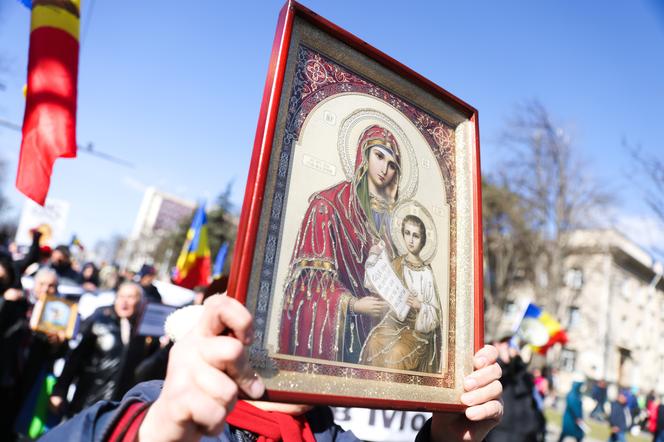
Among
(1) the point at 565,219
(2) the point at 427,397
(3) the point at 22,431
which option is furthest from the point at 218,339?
(1) the point at 565,219

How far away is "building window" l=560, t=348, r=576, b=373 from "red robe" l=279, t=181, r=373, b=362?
3882 centimetres

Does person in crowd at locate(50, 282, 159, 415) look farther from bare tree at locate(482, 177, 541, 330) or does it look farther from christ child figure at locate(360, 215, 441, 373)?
bare tree at locate(482, 177, 541, 330)

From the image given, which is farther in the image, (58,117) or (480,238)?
(58,117)

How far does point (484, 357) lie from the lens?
1.41 metres

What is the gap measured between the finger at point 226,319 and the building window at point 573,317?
38.8 meters

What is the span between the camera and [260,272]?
106 centimetres

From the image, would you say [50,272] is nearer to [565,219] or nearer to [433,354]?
[433,354]

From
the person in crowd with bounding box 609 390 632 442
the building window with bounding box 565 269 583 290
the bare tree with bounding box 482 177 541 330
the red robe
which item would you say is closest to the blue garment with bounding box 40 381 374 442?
the red robe

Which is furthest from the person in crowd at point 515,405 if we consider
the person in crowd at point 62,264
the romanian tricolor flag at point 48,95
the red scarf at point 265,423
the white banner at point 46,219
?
the white banner at point 46,219

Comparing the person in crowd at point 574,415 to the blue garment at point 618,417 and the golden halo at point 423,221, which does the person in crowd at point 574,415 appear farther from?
the golden halo at point 423,221

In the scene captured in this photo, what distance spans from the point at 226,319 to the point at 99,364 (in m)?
4.72

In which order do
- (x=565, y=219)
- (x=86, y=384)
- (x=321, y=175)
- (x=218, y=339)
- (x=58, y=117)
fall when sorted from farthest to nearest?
(x=565, y=219) < (x=86, y=384) < (x=58, y=117) < (x=321, y=175) < (x=218, y=339)

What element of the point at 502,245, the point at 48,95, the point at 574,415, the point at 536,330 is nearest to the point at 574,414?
the point at 574,415

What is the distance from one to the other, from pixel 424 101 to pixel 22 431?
6.48 m
